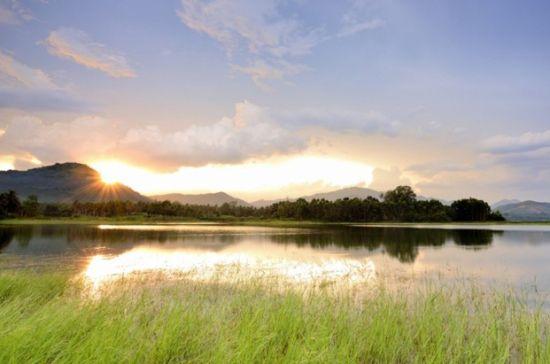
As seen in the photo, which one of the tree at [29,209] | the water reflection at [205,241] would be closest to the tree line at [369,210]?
the tree at [29,209]

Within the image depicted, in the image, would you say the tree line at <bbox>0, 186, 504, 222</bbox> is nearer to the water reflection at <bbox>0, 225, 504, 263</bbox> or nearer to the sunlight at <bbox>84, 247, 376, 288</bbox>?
the water reflection at <bbox>0, 225, 504, 263</bbox>

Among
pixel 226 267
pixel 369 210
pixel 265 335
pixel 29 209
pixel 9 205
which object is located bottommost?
pixel 226 267

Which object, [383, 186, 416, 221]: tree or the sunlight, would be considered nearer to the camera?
the sunlight

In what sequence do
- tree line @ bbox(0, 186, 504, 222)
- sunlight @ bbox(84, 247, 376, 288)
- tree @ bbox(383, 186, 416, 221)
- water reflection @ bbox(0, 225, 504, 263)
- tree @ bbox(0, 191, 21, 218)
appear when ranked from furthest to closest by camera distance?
tree @ bbox(383, 186, 416, 221) → tree line @ bbox(0, 186, 504, 222) → tree @ bbox(0, 191, 21, 218) → water reflection @ bbox(0, 225, 504, 263) → sunlight @ bbox(84, 247, 376, 288)

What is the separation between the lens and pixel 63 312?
29.5 feet

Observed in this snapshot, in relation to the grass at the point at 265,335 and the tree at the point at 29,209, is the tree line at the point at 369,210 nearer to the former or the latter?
the tree at the point at 29,209

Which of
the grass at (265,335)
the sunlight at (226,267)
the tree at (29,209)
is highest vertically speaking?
the tree at (29,209)

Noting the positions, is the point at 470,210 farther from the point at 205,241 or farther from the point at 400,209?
the point at 205,241

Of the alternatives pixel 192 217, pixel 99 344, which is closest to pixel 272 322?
pixel 99 344

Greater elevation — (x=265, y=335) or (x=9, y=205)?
(x=9, y=205)

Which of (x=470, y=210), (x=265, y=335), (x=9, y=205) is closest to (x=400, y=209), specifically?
(x=470, y=210)

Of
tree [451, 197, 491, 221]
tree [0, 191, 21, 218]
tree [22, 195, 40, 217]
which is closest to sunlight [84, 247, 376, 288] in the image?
tree [0, 191, 21, 218]

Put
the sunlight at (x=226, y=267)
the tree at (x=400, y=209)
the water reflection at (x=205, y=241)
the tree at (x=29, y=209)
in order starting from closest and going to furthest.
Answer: the sunlight at (x=226, y=267) → the water reflection at (x=205, y=241) → the tree at (x=29, y=209) → the tree at (x=400, y=209)

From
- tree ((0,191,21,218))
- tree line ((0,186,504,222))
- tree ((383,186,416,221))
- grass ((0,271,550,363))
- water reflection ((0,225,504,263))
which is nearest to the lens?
grass ((0,271,550,363))
